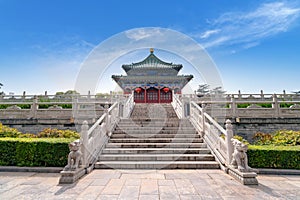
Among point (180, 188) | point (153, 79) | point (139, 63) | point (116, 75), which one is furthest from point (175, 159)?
point (139, 63)

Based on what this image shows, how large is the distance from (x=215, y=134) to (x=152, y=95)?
17470 mm

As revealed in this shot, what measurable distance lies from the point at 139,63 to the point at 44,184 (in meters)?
25.6

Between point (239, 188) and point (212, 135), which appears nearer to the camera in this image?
point (239, 188)

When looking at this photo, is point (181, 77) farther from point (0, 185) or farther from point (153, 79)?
point (0, 185)

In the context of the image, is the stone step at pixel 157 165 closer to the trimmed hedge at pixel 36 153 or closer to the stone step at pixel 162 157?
the stone step at pixel 162 157

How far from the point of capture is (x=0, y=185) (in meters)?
4.03

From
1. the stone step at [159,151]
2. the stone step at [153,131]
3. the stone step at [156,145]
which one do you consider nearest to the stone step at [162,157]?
the stone step at [159,151]

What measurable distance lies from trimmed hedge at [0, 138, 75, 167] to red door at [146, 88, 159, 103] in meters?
17.7

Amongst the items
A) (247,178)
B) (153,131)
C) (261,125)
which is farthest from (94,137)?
(261,125)

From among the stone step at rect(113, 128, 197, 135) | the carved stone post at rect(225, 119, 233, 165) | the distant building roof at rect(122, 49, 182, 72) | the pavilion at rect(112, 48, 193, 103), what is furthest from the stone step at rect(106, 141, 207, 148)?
the distant building roof at rect(122, 49, 182, 72)

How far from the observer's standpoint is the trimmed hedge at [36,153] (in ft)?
17.9

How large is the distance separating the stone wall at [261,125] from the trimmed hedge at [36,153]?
326 inches

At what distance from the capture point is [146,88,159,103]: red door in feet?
75.6

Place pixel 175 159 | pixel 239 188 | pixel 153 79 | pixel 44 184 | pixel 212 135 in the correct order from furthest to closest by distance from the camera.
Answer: pixel 153 79 < pixel 212 135 < pixel 175 159 < pixel 44 184 < pixel 239 188
